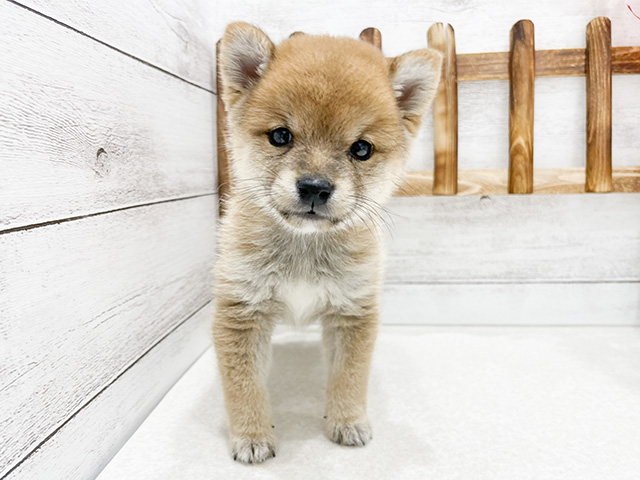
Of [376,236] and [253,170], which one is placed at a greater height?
[253,170]

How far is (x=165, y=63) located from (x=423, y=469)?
1.41m

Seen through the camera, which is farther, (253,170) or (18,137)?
(253,170)

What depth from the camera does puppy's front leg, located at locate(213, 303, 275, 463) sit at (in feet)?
4.00

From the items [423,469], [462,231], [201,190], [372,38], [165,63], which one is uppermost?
[372,38]

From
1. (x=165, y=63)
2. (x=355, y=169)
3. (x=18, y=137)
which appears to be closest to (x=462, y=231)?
(x=355, y=169)

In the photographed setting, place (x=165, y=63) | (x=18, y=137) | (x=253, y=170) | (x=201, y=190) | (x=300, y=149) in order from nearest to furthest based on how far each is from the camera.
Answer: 1. (x=18, y=137)
2. (x=300, y=149)
3. (x=253, y=170)
4. (x=165, y=63)
5. (x=201, y=190)

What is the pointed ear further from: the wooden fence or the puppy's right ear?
the wooden fence

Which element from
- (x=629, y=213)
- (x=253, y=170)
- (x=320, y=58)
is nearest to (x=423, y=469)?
(x=253, y=170)

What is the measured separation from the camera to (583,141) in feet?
6.41

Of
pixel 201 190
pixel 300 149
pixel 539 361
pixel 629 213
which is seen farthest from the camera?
pixel 629 213

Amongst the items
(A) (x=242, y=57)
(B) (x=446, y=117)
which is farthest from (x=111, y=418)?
(B) (x=446, y=117)

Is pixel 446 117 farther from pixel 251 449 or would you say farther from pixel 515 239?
pixel 251 449

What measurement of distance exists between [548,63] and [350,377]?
1425mm

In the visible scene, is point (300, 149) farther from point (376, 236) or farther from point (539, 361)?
point (539, 361)
